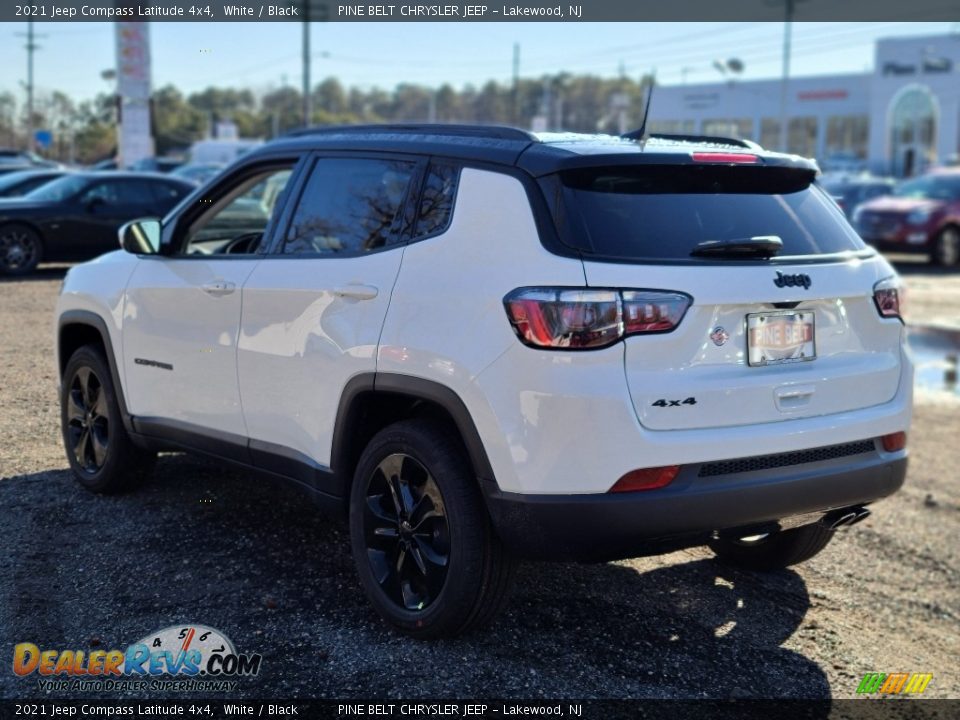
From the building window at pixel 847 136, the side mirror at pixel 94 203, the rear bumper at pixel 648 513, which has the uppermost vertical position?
the building window at pixel 847 136

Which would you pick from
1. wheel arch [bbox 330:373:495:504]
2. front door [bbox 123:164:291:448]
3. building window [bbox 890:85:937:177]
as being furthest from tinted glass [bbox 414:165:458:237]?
building window [bbox 890:85:937:177]

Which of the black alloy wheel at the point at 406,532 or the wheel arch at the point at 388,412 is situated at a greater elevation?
the wheel arch at the point at 388,412

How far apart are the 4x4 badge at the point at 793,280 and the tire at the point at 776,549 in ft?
4.48

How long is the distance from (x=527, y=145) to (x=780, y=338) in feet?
3.68

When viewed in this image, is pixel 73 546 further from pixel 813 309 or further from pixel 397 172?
pixel 813 309

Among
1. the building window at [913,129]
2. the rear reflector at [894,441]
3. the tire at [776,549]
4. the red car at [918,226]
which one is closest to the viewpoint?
the rear reflector at [894,441]

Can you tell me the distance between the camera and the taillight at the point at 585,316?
3.50 m

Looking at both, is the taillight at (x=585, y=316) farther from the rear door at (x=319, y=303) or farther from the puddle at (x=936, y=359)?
the puddle at (x=936, y=359)

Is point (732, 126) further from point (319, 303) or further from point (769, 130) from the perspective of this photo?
point (319, 303)

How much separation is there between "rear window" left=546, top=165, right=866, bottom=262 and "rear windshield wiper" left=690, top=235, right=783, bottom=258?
44 mm

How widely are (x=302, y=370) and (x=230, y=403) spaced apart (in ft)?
1.96

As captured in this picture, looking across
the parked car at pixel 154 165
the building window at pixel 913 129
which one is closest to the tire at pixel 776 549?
the parked car at pixel 154 165

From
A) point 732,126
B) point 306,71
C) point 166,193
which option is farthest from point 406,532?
point 732,126

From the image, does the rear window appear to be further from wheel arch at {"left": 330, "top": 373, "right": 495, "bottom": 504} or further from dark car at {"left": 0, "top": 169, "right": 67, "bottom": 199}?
dark car at {"left": 0, "top": 169, "right": 67, "bottom": 199}
